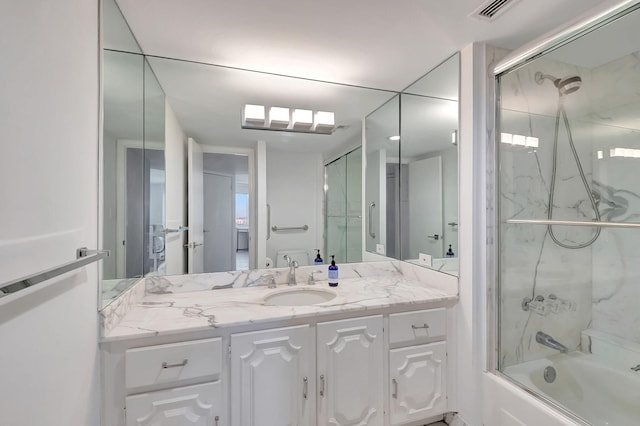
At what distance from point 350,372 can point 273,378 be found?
1.31 ft

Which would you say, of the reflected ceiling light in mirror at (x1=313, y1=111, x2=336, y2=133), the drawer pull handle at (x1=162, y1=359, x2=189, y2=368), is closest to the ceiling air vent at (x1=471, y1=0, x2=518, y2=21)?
the reflected ceiling light in mirror at (x1=313, y1=111, x2=336, y2=133)

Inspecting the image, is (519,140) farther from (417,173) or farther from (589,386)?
(589,386)

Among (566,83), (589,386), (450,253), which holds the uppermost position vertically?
(566,83)

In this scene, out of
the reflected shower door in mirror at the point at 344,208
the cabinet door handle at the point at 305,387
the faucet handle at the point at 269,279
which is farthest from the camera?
the reflected shower door in mirror at the point at 344,208

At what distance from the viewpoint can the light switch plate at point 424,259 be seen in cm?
194

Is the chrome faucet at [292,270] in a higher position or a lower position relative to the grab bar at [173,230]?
lower

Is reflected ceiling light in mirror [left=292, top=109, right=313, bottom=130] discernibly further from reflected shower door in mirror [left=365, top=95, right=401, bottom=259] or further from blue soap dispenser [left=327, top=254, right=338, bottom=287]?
blue soap dispenser [left=327, top=254, right=338, bottom=287]

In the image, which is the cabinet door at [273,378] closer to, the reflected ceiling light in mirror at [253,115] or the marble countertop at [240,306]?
the marble countertop at [240,306]

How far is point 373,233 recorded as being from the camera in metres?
2.28

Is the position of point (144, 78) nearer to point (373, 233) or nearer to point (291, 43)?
point (291, 43)

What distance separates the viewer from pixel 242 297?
5.48ft

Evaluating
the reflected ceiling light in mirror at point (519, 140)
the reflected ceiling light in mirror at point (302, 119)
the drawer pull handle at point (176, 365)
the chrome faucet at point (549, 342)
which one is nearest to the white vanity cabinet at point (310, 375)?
the drawer pull handle at point (176, 365)

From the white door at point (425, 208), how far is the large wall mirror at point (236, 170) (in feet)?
0.33

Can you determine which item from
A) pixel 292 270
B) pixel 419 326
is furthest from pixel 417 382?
pixel 292 270
